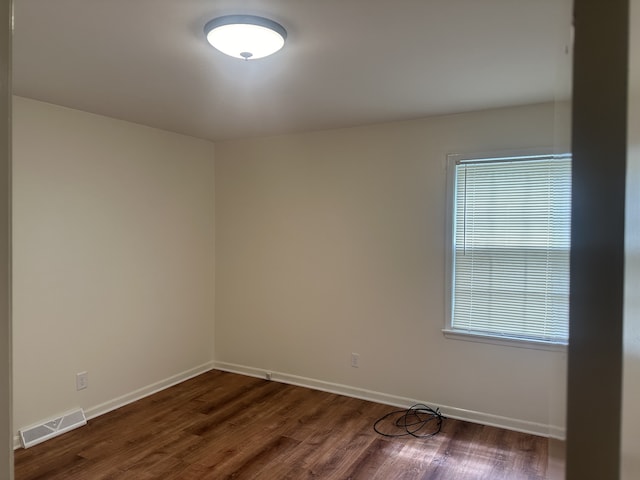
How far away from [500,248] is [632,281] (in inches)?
122

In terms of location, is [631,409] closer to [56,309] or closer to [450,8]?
[450,8]

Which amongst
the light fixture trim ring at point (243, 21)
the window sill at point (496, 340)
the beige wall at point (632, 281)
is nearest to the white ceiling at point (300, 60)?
the light fixture trim ring at point (243, 21)

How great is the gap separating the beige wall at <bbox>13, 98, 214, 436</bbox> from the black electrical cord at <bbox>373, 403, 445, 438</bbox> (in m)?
2.07

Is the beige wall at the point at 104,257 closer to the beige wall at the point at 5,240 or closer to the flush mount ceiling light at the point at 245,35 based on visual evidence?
the flush mount ceiling light at the point at 245,35

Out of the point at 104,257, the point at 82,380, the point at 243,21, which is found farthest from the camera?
the point at 104,257

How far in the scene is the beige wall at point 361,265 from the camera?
10.9 feet

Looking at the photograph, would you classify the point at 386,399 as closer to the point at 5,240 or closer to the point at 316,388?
the point at 316,388

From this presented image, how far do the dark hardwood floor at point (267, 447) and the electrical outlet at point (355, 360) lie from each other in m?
0.32

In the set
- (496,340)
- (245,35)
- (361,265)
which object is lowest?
(496,340)

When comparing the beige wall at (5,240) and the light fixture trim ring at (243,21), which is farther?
the light fixture trim ring at (243,21)

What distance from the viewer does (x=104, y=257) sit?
3.54m

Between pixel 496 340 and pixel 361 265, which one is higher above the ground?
pixel 361 265

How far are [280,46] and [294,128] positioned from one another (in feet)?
6.16

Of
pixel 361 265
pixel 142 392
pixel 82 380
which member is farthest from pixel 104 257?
pixel 361 265
